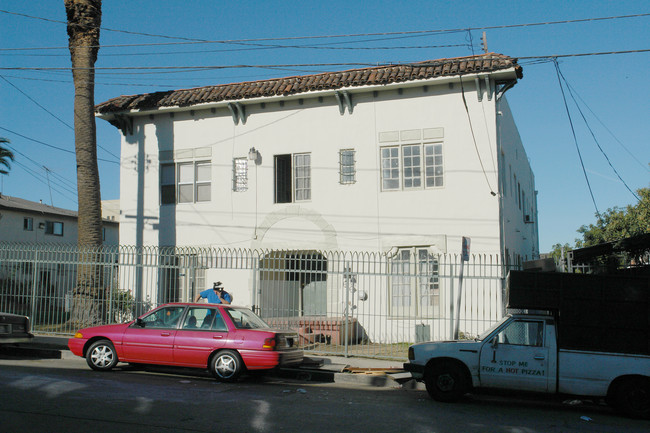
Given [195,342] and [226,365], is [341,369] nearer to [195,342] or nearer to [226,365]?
[226,365]

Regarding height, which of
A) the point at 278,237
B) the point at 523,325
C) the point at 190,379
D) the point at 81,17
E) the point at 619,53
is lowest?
the point at 190,379

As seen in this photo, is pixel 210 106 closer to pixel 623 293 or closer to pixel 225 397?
pixel 225 397

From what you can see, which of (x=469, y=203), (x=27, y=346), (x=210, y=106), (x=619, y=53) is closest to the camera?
(x=619, y=53)

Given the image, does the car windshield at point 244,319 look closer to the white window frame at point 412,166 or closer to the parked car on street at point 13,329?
the parked car on street at point 13,329

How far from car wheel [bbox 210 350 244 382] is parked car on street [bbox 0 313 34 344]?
15.7 feet

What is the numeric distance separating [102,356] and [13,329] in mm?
2858

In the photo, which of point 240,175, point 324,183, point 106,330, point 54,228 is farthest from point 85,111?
point 54,228

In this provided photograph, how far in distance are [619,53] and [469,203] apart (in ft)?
17.6

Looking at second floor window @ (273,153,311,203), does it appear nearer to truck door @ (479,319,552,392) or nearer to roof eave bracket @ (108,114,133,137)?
roof eave bracket @ (108,114,133,137)

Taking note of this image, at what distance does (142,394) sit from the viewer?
27.8ft

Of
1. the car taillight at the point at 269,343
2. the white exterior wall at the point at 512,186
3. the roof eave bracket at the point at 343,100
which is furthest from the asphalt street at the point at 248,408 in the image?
the roof eave bracket at the point at 343,100

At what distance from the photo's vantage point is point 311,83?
1739 centimetres

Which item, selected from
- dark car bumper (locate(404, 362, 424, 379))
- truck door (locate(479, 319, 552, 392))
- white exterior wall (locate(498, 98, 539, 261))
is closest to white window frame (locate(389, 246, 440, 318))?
white exterior wall (locate(498, 98, 539, 261))

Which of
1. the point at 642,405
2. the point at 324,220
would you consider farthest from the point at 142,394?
the point at 324,220
